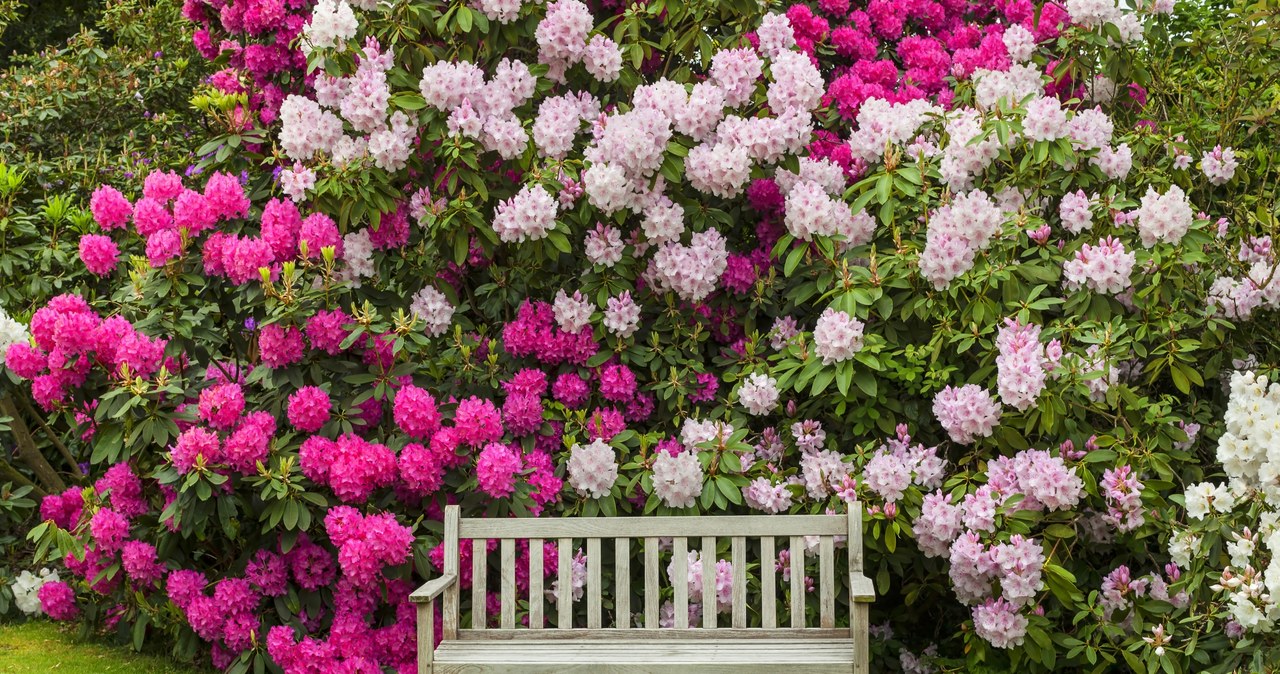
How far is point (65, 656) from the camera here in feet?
15.2

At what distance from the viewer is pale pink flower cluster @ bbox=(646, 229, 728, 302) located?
413 centimetres

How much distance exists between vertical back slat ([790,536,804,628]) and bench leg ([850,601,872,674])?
1.12 feet

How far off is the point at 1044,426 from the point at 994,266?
539 millimetres

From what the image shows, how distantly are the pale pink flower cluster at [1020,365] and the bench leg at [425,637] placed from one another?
1695 mm

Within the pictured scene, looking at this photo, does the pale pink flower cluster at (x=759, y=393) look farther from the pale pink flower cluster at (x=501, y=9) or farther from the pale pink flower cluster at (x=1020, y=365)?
the pale pink flower cluster at (x=501, y=9)

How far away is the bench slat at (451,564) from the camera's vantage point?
3.45m

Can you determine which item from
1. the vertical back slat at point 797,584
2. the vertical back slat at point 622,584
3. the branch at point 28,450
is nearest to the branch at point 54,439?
the branch at point 28,450

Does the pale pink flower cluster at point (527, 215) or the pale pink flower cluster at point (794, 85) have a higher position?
the pale pink flower cluster at point (794, 85)

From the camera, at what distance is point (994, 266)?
152 inches

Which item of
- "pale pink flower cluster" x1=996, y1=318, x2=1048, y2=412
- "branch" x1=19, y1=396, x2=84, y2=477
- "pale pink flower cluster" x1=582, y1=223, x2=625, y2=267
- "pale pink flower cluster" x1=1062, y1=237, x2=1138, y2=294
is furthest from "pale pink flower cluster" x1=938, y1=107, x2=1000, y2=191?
"branch" x1=19, y1=396, x2=84, y2=477

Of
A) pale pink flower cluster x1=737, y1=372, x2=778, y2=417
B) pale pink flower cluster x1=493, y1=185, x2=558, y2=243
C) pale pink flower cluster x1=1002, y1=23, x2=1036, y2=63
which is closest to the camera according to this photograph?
pale pink flower cluster x1=493, y1=185, x2=558, y2=243

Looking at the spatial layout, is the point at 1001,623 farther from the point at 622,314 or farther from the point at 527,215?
the point at 527,215

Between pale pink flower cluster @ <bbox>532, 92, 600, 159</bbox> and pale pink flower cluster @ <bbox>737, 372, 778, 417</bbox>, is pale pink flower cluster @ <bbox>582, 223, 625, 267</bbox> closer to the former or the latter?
pale pink flower cluster @ <bbox>532, 92, 600, 159</bbox>

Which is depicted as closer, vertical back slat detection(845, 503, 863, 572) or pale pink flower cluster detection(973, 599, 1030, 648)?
vertical back slat detection(845, 503, 863, 572)
